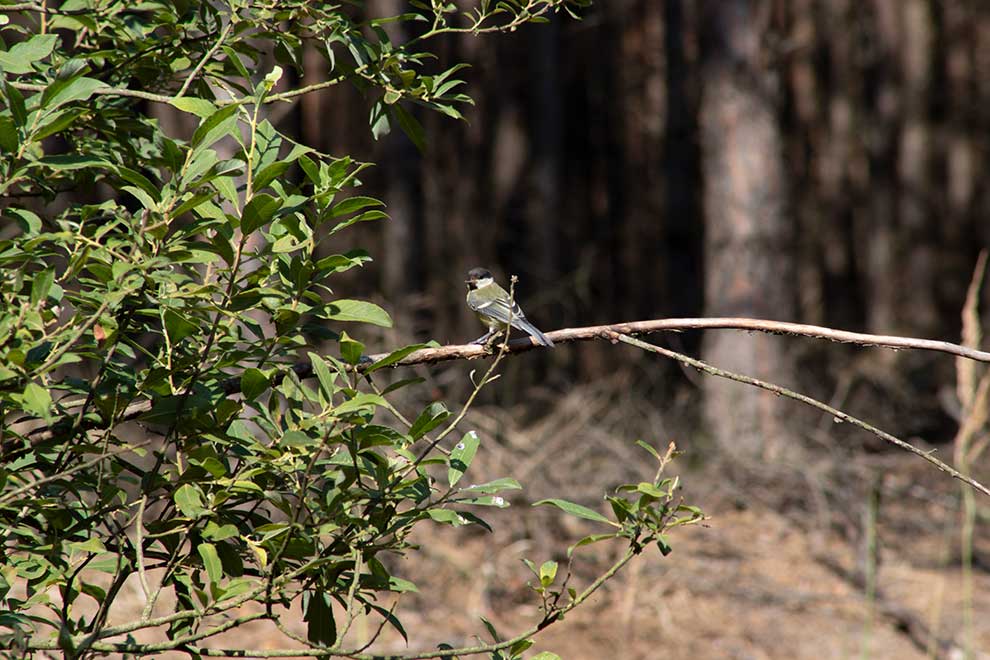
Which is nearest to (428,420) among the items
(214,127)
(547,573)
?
(547,573)

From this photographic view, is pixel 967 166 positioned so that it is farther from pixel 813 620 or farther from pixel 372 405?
pixel 372 405

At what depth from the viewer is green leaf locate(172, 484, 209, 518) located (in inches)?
74.0

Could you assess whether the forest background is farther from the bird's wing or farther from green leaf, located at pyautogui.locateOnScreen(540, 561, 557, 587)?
green leaf, located at pyautogui.locateOnScreen(540, 561, 557, 587)

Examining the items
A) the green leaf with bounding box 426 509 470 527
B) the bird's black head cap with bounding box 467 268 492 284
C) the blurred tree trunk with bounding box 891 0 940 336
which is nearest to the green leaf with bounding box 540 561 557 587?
the green leaf with bounding box 426 509 470 527

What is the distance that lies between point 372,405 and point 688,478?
6150mm

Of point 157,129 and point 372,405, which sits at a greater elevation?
point 157,129

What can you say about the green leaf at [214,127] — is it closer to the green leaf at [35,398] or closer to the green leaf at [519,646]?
the green leaf at [35,398]

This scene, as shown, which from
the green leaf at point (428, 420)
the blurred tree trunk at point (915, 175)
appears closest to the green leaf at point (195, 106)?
the green leaf at point (428, 420)

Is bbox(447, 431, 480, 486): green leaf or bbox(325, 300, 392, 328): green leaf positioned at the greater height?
bbox(325, 300, 392, 328): green leaf

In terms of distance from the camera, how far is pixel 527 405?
8719 mm

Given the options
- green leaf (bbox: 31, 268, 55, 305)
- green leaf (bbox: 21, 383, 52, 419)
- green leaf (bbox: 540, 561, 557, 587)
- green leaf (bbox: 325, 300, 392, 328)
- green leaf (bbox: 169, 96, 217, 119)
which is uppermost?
green leaf (bbox: 169, 96, 217, 119)

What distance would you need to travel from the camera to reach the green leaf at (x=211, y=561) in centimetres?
189

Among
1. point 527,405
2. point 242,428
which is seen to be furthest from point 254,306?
point 527,405

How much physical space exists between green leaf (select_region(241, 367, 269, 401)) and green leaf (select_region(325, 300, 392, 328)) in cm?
18
